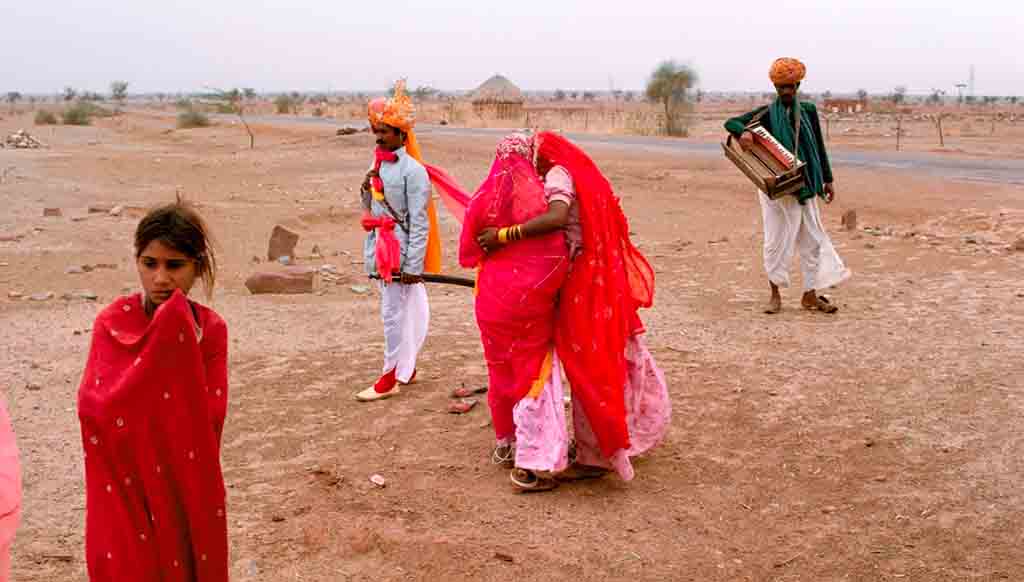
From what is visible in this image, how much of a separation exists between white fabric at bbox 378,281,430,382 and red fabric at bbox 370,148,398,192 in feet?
2.03

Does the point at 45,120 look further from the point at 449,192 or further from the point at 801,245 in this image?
the point at 449,192

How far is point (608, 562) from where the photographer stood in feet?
14.3

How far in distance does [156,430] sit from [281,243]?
9.29 meters

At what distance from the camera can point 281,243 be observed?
1202 centimetres

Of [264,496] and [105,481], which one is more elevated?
[105,481]

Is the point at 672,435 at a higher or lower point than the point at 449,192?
lower

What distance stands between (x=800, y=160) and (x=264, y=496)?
5.17 meters

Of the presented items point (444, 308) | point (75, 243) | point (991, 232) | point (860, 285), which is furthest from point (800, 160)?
point (75, 243)

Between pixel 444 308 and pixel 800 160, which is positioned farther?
pixel 444 308

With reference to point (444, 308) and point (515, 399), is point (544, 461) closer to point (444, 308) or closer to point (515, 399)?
point (515, 399)

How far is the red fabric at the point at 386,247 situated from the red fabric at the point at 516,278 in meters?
Answer: 1.47

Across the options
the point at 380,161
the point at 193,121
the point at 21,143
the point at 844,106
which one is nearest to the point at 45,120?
the point at 193,121

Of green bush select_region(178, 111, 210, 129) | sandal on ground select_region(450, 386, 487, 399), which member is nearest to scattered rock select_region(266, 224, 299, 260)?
sandal on ground select_region(450, 386, 487, 399)

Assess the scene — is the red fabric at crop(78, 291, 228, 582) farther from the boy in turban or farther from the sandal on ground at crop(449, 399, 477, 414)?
the boy in turban
